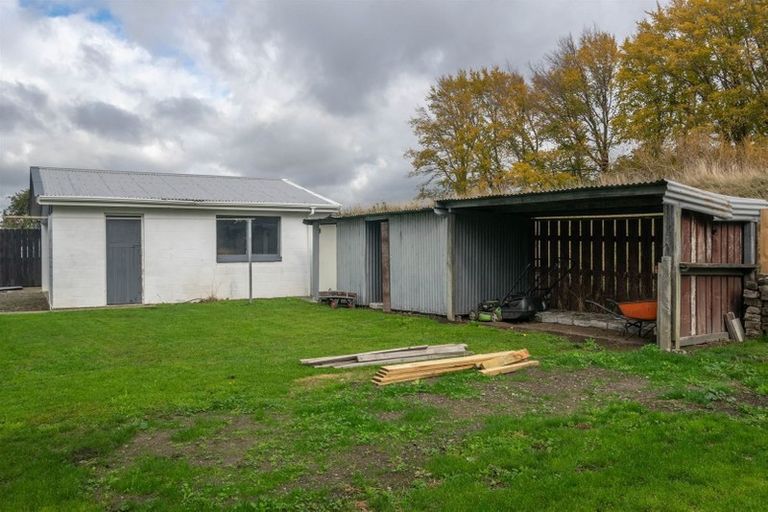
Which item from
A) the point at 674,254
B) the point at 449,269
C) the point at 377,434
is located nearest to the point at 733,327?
the point at 674,254

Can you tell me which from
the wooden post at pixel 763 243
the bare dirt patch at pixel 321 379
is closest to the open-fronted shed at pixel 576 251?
the wooden post at pixel 763 243

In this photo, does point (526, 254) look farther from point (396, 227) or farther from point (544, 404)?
point (544, 404)

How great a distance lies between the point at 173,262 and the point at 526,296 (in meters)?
9.44

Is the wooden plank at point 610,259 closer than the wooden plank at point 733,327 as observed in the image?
No

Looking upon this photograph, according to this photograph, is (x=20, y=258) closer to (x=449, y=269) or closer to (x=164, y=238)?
(x=164, y=238)

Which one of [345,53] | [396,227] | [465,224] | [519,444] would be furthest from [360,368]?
[345,53]

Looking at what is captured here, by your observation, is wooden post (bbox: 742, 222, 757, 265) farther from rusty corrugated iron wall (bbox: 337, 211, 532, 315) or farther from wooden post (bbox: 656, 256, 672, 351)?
rusty corrugated iron wall (bbox: 337, 211, 532, 315)

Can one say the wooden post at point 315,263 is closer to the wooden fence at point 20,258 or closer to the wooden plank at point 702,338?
the wooden plank at point 702,338

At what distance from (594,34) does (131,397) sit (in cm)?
2858

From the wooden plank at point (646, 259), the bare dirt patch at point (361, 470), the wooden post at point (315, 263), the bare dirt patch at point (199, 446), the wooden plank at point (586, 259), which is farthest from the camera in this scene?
the wooden post at point (315, 263)

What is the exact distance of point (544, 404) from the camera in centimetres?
538

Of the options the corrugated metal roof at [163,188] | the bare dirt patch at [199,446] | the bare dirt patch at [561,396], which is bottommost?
the bare dirt patch at [199,446]

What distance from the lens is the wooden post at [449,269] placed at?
38.4ft

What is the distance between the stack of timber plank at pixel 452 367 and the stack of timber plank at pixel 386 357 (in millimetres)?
421
